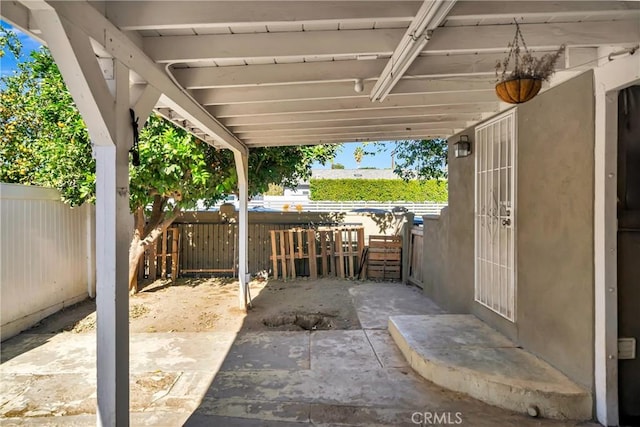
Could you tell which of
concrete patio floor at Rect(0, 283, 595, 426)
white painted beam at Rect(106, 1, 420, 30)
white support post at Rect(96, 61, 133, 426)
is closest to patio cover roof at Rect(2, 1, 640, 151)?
white painted beam at Rect(106, 1, 420, 30)

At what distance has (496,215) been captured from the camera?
4.05 metres

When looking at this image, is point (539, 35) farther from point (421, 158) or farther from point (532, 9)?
point (421, 158)

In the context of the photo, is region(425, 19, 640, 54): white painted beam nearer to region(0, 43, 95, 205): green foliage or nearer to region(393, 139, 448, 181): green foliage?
region(0, 43, 95, 205): green foliage

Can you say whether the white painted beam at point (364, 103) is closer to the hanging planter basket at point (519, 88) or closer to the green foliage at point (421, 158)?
the hanging planter basket at point (519, 88)

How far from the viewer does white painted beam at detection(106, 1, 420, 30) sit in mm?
1984

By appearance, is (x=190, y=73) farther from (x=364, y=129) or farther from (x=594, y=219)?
(x=594, y=219)

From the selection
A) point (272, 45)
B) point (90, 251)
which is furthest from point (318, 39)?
point (90, 251)

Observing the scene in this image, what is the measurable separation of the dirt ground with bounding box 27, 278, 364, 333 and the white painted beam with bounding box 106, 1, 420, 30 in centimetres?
379

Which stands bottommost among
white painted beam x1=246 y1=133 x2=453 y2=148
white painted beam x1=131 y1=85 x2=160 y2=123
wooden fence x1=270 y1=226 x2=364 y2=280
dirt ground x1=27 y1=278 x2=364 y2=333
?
dirt ground x1=27 y1=278 x2=364 y2=333

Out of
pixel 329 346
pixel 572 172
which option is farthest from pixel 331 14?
pixel 329 346

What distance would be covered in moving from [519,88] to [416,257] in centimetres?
531

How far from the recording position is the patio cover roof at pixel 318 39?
198 cm

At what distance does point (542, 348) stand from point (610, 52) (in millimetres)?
2302

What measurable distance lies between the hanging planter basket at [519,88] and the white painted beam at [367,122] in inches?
73.4
